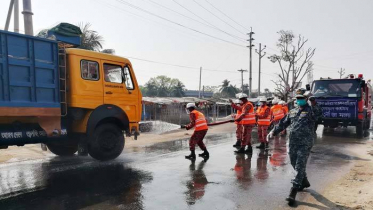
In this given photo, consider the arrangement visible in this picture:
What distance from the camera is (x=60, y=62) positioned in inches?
255

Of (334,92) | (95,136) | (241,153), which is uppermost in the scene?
(334,92)

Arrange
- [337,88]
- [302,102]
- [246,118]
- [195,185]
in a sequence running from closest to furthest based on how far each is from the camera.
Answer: [302,102] < [195,185] < [246,118] < [337,88]

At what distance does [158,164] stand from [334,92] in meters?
9.23

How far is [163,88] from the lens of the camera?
2803 inches

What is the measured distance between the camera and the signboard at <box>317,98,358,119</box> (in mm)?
12172

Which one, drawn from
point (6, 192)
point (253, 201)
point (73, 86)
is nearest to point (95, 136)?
point (73, 86)

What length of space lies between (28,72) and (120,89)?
7.30ft

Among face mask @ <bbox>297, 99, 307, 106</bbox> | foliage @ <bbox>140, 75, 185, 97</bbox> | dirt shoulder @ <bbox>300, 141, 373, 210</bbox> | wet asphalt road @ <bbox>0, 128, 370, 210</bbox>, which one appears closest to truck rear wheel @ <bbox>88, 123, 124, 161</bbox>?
wet asphalt road @ <bbox>0, 128, 370, 210</bbox>

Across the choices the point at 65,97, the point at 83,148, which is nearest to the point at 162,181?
the point at 83,148

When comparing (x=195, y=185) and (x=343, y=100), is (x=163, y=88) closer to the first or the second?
(x=343, y=100)

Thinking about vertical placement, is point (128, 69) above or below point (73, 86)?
above

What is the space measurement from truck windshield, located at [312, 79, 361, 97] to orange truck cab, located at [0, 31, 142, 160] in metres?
8.79

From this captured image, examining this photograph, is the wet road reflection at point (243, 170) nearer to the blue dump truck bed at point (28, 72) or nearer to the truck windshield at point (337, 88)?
the blue dump truck bed at point (28, 72)

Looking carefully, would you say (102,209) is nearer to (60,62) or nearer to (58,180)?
(58,180)
